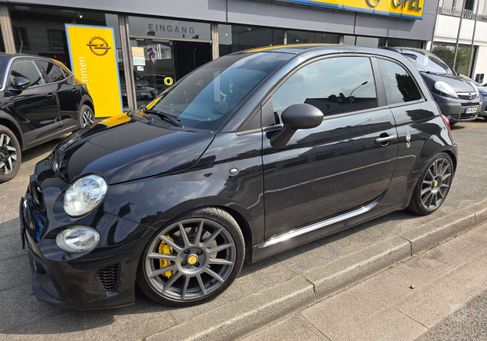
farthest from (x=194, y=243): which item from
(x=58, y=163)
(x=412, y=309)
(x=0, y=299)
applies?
(x=412, y=309)

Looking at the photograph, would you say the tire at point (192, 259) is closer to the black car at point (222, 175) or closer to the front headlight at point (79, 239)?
the black car at point (222, 175)

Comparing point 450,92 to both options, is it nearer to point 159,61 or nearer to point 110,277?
point 159,61

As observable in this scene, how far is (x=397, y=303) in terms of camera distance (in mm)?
2557

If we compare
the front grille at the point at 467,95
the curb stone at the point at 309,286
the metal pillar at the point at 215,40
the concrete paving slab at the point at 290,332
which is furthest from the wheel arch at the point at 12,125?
the front grille at the point at 467,95

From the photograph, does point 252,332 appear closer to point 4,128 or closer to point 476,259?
point 476,259

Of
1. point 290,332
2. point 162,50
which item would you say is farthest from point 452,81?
point 290,332

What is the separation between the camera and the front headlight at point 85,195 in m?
Result: 2.05

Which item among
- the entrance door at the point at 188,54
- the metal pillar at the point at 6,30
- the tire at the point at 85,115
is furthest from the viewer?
the entrance door at the point at 188,54

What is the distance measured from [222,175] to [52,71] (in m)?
5.22

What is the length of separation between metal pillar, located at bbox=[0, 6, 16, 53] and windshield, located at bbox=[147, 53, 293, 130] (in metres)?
6.42

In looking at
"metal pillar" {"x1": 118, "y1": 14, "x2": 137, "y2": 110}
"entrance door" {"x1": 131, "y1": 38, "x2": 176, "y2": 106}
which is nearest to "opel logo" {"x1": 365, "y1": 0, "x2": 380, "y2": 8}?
"entrance door" {"x1": 131, "y1": 38, "x2": 176, "y2": 106}

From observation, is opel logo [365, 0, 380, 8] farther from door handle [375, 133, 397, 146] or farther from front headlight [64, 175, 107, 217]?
front headlight [64, 175, 107, 217]

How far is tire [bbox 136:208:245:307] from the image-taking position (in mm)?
2221

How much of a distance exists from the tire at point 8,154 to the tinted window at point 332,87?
13.0ft
